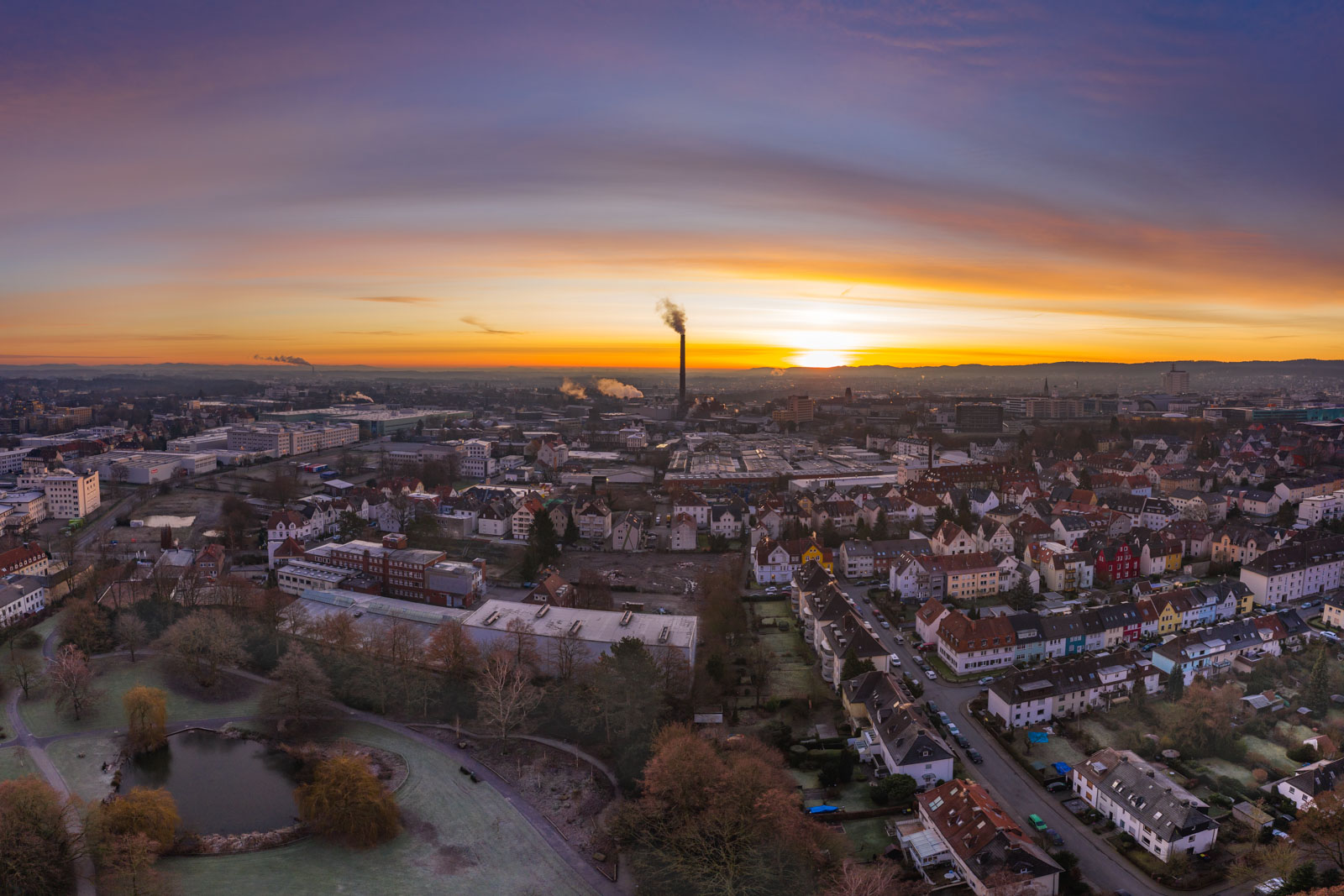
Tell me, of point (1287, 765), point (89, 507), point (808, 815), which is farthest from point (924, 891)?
point (89, 507)

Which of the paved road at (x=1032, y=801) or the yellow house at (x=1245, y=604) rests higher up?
the yellow house at (x=1245, y=604)

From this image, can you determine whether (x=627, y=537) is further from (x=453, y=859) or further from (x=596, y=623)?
(x=453, y=859)

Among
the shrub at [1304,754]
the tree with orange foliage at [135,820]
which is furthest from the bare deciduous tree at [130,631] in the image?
the shrub at [1304,754]

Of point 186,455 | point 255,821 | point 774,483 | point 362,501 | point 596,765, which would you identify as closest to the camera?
point 255,821

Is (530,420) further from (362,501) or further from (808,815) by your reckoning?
(808,815)

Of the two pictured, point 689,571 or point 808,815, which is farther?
point 689,571

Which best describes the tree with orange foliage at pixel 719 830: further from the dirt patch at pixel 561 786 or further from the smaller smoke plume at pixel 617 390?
the smaller smoke plume at pixel 617 390
